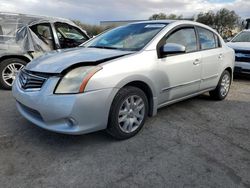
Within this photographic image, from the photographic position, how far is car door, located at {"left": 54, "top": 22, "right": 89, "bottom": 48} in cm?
619

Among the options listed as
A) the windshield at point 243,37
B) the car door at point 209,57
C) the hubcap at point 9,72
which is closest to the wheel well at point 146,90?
the car door at point 209,57

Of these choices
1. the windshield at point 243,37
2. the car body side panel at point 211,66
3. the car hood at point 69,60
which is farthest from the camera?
the windshield at point 243,37

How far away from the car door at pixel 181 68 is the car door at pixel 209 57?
0.18 metres

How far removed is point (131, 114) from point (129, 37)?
1.31m

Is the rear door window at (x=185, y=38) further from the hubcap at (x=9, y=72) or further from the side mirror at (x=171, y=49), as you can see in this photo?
the hubcap at (x=9, y=72)

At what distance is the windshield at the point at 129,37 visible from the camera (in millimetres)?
3531

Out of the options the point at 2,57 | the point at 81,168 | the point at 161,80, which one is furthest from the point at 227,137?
the point at 2,57

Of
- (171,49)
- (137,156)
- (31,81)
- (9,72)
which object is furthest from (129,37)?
(9,72)

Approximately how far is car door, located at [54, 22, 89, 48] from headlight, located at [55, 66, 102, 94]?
371 cm

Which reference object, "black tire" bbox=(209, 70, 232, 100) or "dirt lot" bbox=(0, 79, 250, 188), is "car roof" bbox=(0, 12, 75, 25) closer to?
"dirt lot" bbox=(0, 79, 250, 188)

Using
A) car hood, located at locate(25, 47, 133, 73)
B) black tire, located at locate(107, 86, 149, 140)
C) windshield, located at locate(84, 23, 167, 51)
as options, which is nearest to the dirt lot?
black tire, located at locate(107, 86, 149, 140)

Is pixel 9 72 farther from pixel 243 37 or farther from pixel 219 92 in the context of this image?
pixel 243 37

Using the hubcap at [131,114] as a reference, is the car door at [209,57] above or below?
above

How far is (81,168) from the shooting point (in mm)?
2592
